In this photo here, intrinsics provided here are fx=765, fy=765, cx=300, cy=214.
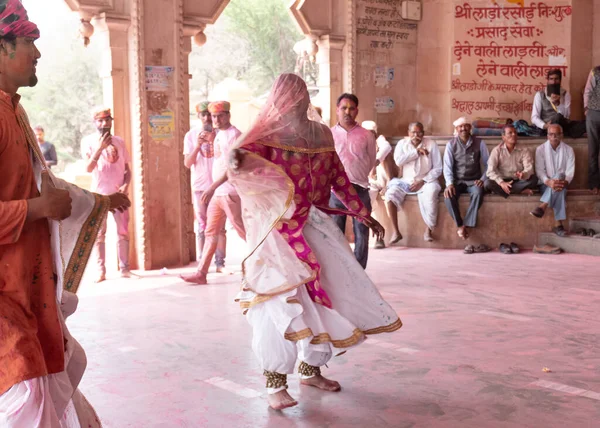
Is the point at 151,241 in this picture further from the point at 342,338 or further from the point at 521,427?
the point at 521,427

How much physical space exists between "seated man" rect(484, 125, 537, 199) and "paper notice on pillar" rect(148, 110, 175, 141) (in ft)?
13.4

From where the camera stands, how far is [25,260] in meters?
2.42

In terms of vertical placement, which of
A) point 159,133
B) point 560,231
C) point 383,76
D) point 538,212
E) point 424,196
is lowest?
point 560,231

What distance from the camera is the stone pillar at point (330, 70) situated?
10266mm

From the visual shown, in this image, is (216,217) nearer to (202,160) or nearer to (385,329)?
(202,160)

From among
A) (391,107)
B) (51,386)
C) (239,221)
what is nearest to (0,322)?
(51,386)

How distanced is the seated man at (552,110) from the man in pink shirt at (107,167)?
20.1 feet

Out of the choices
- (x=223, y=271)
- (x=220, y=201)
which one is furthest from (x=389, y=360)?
(x=223, y=271)

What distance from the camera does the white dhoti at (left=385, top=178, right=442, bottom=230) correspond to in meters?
9.82

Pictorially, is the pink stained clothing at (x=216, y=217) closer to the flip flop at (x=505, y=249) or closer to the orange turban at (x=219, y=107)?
the orange turban at (x=219, y=107)

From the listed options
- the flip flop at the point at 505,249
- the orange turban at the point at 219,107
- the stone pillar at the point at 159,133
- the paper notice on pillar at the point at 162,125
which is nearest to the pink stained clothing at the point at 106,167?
the stone pillar at the point at 159,133

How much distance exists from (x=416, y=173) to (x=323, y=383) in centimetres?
628

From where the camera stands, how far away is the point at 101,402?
3.95 meters

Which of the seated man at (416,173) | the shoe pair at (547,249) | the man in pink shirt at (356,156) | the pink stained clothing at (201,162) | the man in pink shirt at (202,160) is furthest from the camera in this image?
the seated man at (416,173)
